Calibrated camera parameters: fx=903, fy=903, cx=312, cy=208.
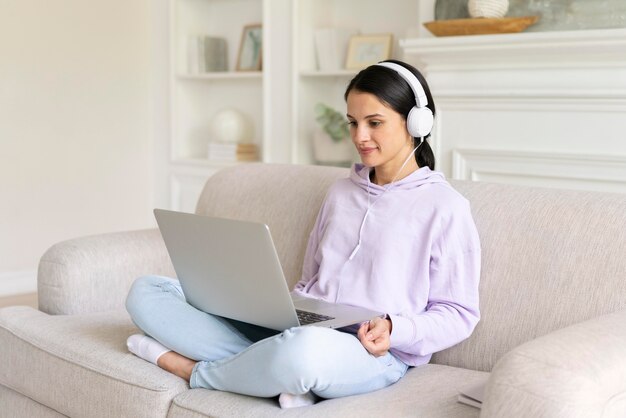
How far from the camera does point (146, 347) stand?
2.01 meters

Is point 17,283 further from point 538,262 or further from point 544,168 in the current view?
point 538,262

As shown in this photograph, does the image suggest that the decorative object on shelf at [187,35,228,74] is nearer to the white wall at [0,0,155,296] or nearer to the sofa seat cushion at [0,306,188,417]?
the white wall at [0,0,155,296]

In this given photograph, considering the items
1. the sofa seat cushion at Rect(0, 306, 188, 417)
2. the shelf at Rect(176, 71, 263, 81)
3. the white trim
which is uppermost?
the shelf at Rect(176, 71, 263, 81)

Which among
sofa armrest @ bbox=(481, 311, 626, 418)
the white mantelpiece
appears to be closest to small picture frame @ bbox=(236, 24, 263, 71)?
the white mantelpiece

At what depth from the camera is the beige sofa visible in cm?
145

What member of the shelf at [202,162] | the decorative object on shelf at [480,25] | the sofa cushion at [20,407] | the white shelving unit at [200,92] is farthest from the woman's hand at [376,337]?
the white shelving unit at [200,92]

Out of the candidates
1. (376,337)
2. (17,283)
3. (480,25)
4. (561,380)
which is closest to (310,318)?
(376,337)

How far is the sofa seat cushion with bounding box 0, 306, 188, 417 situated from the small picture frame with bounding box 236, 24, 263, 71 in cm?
233

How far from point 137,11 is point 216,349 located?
3280 mm

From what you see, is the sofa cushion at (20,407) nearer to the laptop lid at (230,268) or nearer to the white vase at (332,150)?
the laptop lid at (230,268)

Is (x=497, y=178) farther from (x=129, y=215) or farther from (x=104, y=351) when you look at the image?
(x=129, y=215)

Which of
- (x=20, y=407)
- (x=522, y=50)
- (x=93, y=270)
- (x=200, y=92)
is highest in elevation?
(x=522, y=50)

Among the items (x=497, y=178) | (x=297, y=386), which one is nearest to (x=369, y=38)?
(x=497, y=178)

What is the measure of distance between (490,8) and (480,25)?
0.25 feet
